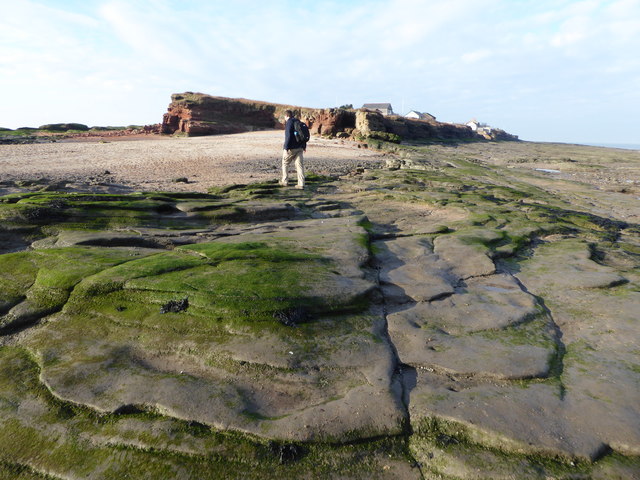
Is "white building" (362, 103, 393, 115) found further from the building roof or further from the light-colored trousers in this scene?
the light-colored trousers

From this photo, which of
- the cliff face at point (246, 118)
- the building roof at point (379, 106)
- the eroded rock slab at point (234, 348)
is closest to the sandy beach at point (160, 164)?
the eroded rock slab at point (234, 348)

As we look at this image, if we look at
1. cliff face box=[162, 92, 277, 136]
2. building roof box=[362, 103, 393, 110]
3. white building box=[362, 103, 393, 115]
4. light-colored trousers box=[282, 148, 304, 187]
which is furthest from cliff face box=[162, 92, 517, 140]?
building roof box=[362, 103, 393, 110]

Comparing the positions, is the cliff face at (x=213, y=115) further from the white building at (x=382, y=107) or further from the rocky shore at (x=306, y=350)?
the white building at (x=382, y=107)

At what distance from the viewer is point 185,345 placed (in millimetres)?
4410

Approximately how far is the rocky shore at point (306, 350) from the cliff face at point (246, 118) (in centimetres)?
3538

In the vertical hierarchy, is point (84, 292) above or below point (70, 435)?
above

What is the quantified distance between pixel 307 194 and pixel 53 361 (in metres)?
10.5

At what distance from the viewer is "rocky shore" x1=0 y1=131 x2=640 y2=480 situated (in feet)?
10.5

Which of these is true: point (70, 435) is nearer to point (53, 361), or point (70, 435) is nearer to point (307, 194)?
point (53, 361)

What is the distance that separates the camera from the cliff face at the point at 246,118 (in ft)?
144

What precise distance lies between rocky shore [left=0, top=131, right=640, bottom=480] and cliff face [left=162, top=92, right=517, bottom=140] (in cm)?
3538

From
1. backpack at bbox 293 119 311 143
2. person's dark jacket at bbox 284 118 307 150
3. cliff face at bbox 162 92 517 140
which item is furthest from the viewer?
cliff face at bbox 162 92 517 140

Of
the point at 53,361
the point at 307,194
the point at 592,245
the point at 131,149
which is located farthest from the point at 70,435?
the point at 131,149

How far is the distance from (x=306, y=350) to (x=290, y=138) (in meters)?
10.7
